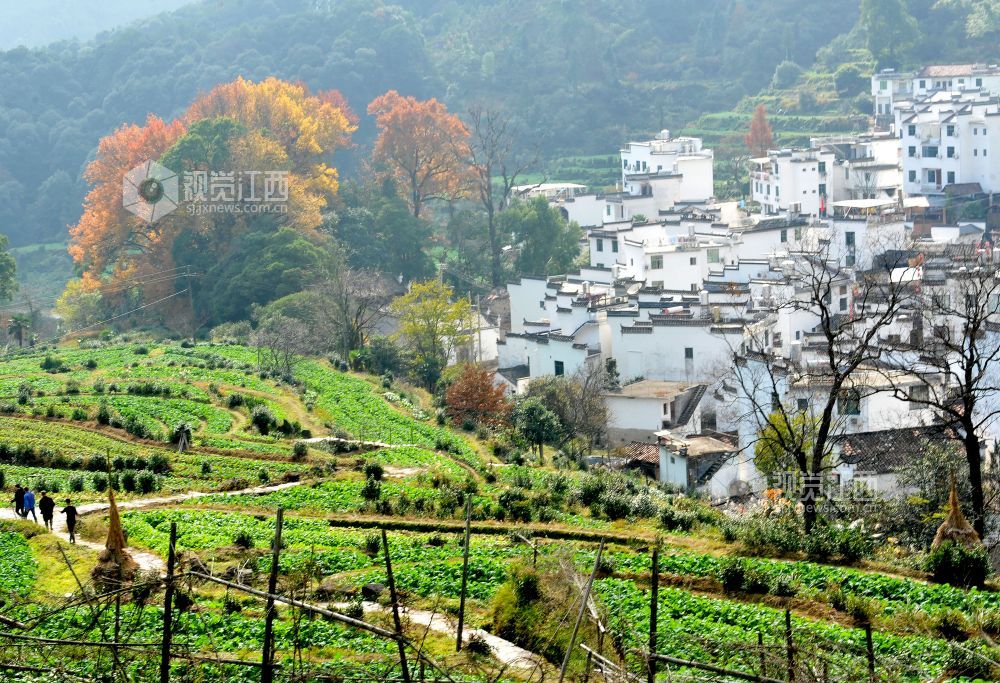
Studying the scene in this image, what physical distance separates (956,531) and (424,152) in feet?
168

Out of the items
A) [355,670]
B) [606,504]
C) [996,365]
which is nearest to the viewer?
[355,670]

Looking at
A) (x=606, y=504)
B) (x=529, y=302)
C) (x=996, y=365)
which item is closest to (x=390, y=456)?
(x=606, y=504)

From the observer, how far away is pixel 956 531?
20.0 metres

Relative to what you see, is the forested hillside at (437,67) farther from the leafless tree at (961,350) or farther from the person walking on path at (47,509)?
the person walking on path at (47,509)

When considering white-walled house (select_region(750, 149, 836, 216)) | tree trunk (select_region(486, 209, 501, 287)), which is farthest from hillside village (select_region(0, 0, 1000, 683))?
tree trunk (select_region(486, 209, 501, 287))

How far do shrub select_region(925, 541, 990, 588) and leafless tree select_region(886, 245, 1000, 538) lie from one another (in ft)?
9.37

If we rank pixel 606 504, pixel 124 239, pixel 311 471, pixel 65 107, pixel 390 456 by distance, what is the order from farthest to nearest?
pixel 65 107
pixel 124 239
pixel 390 456
pixel 311 471
pixel 606 504

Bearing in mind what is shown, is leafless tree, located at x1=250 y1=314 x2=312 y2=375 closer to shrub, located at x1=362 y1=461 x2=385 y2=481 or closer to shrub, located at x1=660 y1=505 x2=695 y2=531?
shrub, located at x1=362 y1=461 x2=385 y2=481

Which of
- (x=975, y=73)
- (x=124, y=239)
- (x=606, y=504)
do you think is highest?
(x=975, y=73)

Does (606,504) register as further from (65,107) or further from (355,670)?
(65,107)

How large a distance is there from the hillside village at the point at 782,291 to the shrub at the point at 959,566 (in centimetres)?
419

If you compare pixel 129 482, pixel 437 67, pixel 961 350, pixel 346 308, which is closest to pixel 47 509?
pixel 129 482

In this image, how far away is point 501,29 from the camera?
95.2m

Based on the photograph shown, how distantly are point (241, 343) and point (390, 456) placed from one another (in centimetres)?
1749
